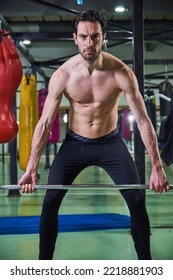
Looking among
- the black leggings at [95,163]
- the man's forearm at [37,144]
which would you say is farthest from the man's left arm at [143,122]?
the man's forearm at [37,144]

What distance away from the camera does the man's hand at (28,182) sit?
2287mm

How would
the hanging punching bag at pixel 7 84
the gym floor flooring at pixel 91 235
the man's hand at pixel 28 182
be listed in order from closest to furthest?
the man's hand at pixel 28 182
the hanging punching bag at pixel 7 84
the gym floor flooring at pixel 91 235

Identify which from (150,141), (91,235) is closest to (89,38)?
(150,141)

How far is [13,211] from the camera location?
445 cm

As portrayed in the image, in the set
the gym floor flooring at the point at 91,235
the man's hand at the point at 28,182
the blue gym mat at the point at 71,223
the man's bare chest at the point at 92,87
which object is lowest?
the gym floor flooring at the point at 91,235

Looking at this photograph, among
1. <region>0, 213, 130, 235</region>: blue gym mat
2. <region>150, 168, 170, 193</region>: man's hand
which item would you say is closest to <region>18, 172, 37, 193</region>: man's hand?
<region>150, 168, 170, 193</region>: man's hand

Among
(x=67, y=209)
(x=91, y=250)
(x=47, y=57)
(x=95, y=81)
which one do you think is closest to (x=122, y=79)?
(x=95, y=81)

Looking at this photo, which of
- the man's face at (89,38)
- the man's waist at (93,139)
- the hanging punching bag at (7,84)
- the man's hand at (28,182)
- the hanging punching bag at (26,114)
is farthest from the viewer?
the hanging punching bag at (26,114)

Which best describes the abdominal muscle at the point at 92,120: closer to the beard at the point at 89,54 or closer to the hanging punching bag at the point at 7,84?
the beard at the point at 89,54

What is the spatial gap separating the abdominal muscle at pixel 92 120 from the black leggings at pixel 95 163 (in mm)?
39

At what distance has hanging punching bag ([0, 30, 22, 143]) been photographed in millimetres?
2660

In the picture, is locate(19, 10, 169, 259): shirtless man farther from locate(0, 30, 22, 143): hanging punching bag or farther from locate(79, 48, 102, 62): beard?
locate(0, 30, 22, 143): hanging punching bag

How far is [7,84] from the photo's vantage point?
2691mm

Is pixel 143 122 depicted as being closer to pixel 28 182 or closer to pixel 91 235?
pixel 28 182
